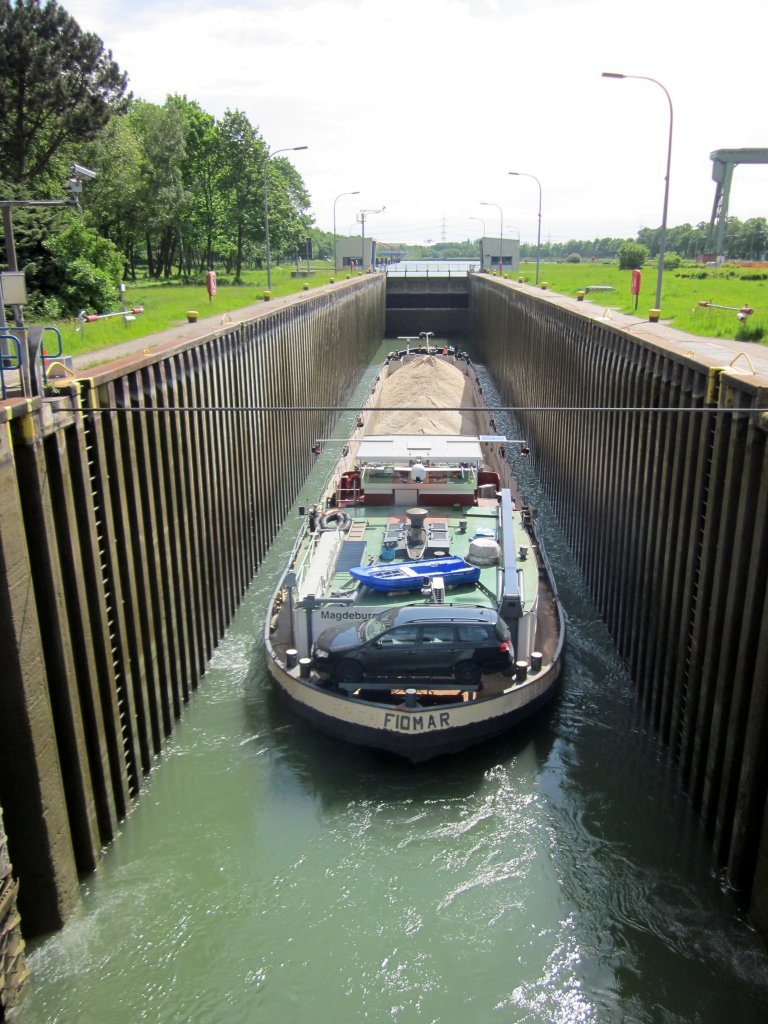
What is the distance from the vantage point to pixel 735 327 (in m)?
21.4

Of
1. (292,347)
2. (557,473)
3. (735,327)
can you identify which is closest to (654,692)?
(557,473)

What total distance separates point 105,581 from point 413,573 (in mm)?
4807

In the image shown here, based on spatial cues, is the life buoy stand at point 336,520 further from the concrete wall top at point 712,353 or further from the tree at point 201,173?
the tree at point 201,173

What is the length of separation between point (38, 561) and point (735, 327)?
62.1ft

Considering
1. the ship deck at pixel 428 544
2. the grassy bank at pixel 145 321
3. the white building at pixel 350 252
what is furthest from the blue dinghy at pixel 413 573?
the white building at pixel 350 252

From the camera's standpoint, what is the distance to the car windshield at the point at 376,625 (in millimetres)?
11844

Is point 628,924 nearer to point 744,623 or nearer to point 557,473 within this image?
point 744,623

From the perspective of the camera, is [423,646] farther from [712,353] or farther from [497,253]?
[497,253]

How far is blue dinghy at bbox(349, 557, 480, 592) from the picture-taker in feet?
42.3

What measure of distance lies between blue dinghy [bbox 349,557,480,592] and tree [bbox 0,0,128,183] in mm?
35008

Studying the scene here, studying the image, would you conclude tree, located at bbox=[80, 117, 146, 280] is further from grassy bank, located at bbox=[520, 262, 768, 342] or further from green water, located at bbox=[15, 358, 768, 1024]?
green water, located at bbox=[15, 358, 768, 1024]

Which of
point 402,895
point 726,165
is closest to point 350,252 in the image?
point 726,165

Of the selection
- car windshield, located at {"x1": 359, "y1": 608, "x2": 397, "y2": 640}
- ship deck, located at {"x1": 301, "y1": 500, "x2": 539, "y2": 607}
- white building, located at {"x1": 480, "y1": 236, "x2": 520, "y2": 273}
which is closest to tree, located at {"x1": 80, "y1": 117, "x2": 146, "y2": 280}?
ship deck, located at {"x1": 301, "y1": 500, "x2": 539, "y2": 607}

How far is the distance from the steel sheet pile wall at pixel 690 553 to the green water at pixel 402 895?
84 centimetres
